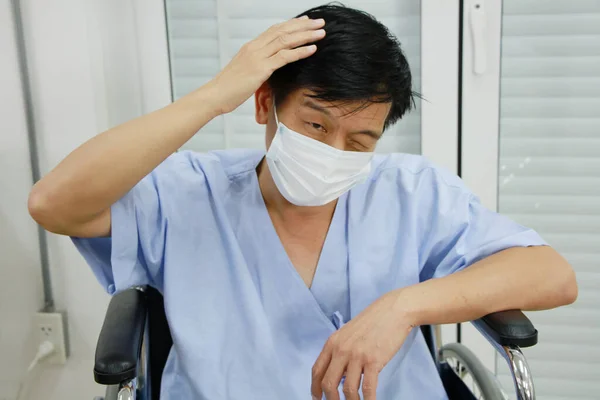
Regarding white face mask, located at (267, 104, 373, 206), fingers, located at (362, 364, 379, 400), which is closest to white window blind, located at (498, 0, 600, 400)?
white face mask, located at (267, 104, 373, 206)

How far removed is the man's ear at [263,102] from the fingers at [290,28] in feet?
0.28

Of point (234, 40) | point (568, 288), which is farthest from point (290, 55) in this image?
point (234, 40)

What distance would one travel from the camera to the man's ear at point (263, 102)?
106cm

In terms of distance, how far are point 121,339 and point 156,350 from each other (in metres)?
0.33

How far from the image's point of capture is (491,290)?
0.98 metres

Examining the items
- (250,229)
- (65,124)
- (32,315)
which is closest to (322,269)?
(250,229)

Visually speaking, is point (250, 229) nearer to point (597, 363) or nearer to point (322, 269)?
point (322, 269)

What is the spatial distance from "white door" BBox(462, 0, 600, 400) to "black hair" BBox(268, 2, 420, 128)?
2.14 ft

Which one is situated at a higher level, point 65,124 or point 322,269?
point 65,124

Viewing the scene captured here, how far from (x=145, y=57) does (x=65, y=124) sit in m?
0.31

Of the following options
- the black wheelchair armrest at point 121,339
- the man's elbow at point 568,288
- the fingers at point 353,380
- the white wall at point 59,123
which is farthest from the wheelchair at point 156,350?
the white wall at point 59,123

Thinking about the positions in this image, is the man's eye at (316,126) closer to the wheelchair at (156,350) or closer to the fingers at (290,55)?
the fingers at (290,55)

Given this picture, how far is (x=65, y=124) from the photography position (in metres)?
1.58

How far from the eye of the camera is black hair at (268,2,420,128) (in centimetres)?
97
